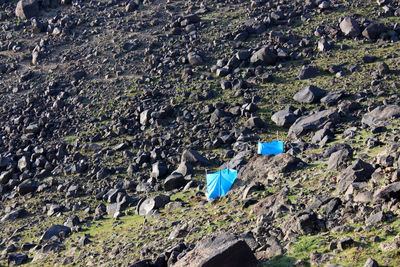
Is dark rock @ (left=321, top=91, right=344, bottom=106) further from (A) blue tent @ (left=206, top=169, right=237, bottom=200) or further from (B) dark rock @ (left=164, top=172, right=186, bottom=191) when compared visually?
(A) blue tent @ (left=206, top=169, right=237, bottom=200)

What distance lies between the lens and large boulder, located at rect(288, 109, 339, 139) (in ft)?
63.5

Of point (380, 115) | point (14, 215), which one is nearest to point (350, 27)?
point (380, 115)

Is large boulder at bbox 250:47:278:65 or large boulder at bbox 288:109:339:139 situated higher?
large boulder at bbox 250:47:278:65

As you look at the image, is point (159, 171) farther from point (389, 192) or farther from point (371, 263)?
point (371, 263)

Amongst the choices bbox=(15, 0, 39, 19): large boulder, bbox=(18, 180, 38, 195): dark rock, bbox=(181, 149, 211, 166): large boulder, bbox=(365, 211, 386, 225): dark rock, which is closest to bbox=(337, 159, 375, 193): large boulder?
bbox=(365, 211, 386, 225): dark rock

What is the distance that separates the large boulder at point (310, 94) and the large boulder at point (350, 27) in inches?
224

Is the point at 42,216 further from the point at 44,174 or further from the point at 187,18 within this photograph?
the point at 187,18

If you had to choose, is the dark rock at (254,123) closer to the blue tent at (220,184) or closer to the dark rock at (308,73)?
the dark rock at (308,73)

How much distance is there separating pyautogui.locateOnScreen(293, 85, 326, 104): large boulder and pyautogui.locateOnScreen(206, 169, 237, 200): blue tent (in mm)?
8056


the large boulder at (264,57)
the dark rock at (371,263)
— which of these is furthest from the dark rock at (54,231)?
the large boulder at (264,57)

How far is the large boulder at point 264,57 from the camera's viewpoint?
25.4m

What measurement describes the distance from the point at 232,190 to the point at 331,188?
12.4 ft

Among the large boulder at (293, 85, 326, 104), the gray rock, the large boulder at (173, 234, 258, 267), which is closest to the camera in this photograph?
the large boulder at (173, 234, 258, 267)

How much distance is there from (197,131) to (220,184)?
7131mm
